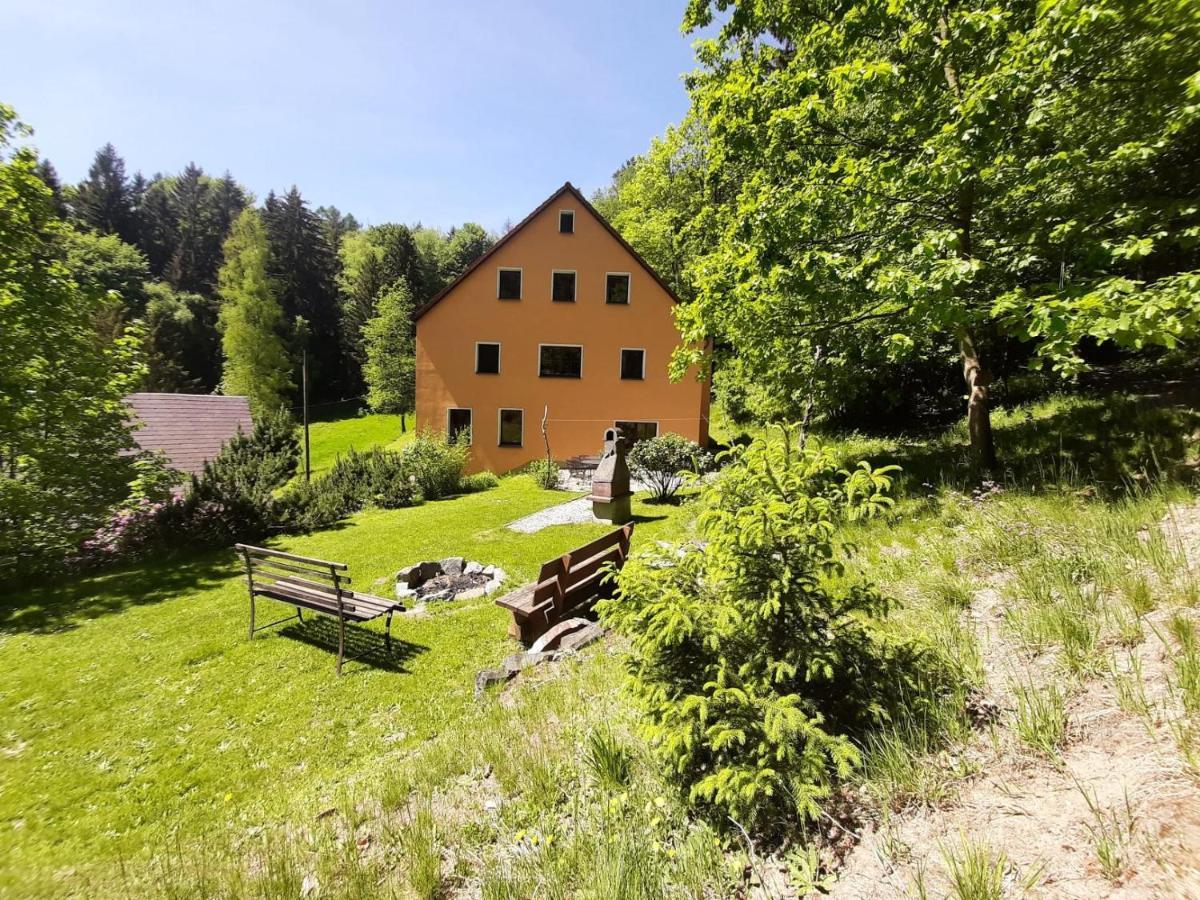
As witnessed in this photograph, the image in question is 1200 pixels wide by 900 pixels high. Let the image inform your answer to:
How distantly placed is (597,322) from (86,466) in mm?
17248

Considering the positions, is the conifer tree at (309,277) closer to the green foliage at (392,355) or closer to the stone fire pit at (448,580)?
the green foliage at (392,355)

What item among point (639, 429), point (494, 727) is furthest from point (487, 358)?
point (494, 727)

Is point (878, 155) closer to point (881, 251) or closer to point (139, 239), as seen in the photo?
point (881, 251)

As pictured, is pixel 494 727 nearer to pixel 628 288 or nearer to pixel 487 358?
pixel 487 358

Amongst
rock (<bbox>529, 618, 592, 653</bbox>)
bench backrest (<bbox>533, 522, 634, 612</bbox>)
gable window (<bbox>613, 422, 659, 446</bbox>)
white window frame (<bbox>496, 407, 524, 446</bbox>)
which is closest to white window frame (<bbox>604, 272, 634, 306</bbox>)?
gable window (<bbox>613, 422, 659, 446</bbox>)

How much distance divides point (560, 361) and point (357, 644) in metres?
16.8

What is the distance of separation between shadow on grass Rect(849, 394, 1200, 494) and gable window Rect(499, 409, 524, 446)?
623 inches

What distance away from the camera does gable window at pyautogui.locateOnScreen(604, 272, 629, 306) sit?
73.4ft

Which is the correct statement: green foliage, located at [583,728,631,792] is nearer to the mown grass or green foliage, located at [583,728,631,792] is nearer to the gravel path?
the mown grass

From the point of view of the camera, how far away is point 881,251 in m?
6.91

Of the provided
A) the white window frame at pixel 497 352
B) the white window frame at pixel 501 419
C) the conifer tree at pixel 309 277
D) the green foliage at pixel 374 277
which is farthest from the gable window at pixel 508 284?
the conifer tree at pixel 309 277

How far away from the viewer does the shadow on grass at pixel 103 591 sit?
966 centimetres

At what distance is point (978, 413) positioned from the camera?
26.4 ft

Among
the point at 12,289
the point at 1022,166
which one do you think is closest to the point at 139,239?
the point at 12,289
